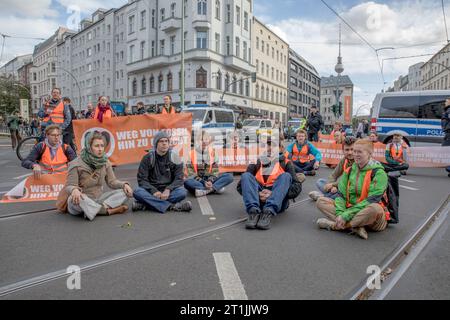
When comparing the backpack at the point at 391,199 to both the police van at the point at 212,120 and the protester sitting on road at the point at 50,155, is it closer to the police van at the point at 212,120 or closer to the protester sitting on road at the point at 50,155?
the protester sitting on road at the point at 50,155

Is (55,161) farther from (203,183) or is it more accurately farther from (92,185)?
(203,183)

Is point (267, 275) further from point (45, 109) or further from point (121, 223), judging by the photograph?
point (45, 109)

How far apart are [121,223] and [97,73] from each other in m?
64.6

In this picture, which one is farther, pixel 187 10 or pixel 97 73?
pixel 97 73

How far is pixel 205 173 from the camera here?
716 centimetres

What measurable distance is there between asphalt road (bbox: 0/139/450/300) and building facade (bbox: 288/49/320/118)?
6572 centimetres

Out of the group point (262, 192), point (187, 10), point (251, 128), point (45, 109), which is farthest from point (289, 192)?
point (187, 10)

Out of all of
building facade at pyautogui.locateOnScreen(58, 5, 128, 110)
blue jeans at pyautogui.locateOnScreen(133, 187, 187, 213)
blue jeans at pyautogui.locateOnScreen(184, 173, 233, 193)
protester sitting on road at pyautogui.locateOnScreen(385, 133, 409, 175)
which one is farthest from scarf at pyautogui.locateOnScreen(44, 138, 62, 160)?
building facade at pyautogui.locateOnScreen(58, 5, 128, 110)

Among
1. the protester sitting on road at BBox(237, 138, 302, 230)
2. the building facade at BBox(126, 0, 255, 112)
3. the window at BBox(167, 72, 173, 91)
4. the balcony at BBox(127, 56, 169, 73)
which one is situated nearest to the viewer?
the protester sitting on road at BBox(237, 138, 302, 230)

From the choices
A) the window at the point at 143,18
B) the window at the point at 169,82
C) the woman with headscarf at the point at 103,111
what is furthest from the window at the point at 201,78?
the woman with headscarf at the point at 103,111

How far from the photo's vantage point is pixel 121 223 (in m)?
4.86

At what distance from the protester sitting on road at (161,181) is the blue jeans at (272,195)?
1029 millimetres

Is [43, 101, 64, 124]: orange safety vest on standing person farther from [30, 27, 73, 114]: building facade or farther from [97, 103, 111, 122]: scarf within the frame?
[30, 27, 73, 114]: building facade

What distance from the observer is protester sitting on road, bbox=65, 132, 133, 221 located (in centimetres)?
496
